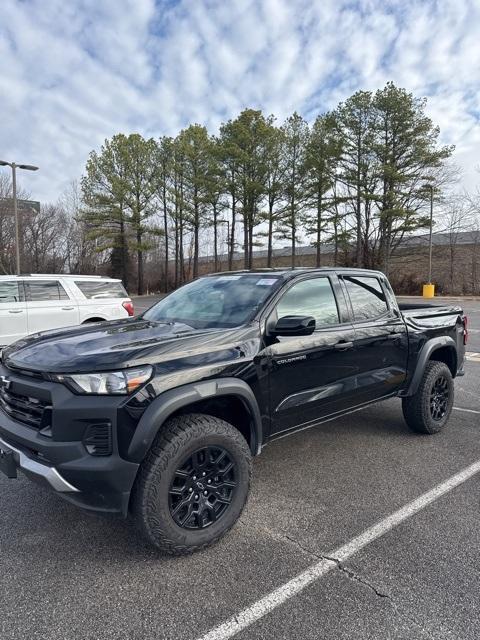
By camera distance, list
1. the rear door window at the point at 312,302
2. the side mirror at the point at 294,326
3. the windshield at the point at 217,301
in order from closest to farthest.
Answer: the side mirror at the point at 294,326 → the windshield at the point at 217,301 → the rear door window at the point at 312,302

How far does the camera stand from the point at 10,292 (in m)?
7.72

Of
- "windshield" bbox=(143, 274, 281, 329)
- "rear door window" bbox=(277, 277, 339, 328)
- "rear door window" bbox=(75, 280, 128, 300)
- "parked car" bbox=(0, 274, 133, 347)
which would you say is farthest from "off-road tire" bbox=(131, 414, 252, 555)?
"rear door window" bbox=(75, 280, 128, 300)

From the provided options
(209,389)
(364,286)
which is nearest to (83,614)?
(209,389)

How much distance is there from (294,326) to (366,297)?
1497 mm

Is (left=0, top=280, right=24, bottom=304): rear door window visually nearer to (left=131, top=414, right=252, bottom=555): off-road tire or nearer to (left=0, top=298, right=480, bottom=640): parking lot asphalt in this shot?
(left=0, top=298, right=480, bottom=640): parking lot asphalt

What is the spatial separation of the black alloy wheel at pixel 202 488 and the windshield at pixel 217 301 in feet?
2.98

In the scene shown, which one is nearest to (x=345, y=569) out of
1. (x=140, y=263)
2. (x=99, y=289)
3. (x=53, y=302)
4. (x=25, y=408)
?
(x=25, y=408)

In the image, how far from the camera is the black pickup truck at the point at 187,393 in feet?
7.61

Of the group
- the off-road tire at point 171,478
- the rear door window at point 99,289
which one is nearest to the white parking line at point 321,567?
the off-road tire at point 171,478

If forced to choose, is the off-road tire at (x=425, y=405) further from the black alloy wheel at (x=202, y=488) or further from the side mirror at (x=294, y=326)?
the black alloy wheel at (x=202, y=488)

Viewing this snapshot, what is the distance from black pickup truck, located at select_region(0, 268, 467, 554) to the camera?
7.61ft

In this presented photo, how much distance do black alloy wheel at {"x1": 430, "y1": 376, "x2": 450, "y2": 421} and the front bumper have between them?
135 inches

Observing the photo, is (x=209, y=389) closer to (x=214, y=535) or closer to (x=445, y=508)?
(x=214, y=535)

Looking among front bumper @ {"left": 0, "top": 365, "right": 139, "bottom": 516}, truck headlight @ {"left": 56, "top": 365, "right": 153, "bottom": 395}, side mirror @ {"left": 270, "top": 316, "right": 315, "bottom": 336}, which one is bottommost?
front bumper @ {"left": 0, "top": 365, "right": 139, "bottom": 516}
